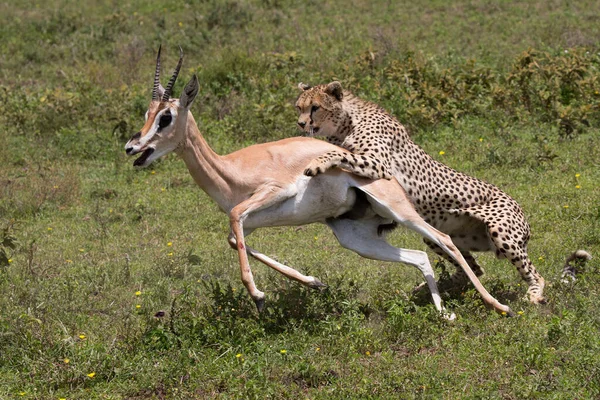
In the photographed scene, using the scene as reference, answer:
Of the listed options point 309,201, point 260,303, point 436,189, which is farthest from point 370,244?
point 260,303

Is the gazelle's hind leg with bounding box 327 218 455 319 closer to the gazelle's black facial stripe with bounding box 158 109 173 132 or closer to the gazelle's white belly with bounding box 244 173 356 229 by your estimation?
the gazelle's white belly with bounding box 244 173 356 229

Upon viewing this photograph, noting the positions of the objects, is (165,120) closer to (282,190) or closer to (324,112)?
(282,190)

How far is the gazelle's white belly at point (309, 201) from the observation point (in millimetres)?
7387

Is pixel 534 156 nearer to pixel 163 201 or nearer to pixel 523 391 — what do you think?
pixel 163 201

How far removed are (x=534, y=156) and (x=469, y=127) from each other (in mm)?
1360

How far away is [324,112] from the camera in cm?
869

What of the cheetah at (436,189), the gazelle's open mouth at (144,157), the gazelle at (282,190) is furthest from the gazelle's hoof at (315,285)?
the gazelle's open mouth at (144,157)

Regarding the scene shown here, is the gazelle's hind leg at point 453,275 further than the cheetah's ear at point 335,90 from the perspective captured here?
No

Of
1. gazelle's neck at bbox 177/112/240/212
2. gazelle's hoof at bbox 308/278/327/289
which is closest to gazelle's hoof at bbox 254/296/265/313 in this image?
gazelle's hoof at bbox 308/278/327/289

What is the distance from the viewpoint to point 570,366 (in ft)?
20.1

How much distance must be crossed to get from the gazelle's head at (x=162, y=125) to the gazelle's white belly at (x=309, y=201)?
2.89 ft

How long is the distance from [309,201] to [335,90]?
1.60 m

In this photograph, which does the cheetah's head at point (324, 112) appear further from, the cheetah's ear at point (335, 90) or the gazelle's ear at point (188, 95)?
the gazelle's ear at point (188, 95)

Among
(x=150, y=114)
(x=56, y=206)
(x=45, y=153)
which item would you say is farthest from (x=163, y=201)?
(x=150, y=114)
